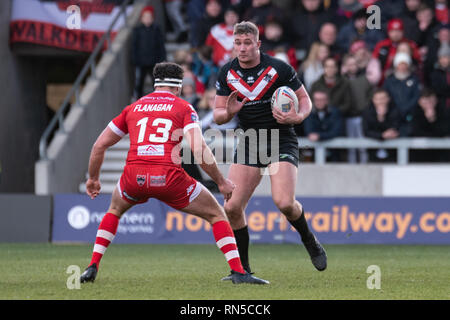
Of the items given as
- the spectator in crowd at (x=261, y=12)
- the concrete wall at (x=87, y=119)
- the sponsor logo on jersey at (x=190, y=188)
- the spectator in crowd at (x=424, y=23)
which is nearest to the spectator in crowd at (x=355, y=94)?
the spectator in crowd at (x=424, y=23)

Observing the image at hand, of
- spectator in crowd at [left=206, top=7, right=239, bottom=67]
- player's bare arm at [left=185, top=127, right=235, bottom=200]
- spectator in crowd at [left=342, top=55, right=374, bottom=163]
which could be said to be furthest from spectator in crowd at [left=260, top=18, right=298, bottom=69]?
player's bare arm at [left=185, top=127, right=235, bottom=200]

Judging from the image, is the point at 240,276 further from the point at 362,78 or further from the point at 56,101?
the point at 56,101

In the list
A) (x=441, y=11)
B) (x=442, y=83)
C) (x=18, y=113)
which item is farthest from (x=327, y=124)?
(x=18, y=113)

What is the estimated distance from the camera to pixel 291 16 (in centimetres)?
1828

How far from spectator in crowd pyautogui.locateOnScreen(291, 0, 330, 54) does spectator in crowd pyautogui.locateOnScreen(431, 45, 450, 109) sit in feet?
8.15

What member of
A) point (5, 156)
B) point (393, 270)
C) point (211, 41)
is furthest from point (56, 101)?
point (393, 270)

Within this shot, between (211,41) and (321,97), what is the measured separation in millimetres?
3099

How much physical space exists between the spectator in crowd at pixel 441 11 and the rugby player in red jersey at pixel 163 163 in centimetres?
1055

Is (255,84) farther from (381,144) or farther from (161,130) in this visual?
(381,144)

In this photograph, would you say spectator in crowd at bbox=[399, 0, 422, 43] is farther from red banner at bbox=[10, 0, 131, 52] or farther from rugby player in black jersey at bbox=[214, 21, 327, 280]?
rugby player in black jersey at bbox=[214, 21, 327, 280]

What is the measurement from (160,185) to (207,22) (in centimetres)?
1088

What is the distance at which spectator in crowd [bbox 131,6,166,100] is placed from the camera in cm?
1833

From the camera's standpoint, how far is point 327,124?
1642 cm

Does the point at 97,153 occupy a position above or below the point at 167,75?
below
